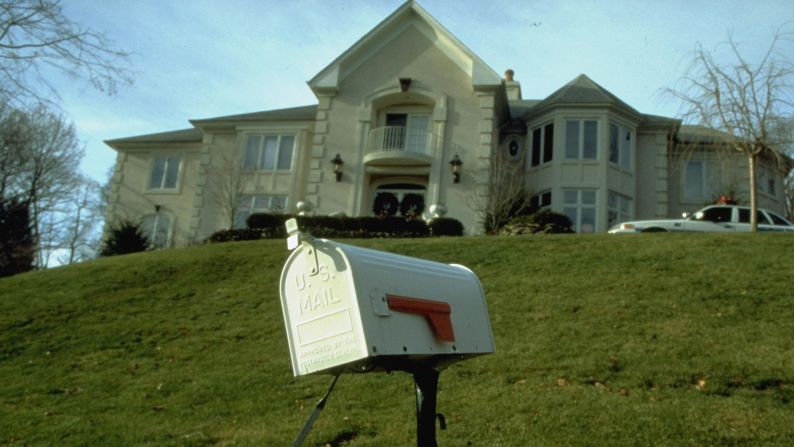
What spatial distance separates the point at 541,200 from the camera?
27.8 m

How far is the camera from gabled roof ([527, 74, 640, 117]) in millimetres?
27516

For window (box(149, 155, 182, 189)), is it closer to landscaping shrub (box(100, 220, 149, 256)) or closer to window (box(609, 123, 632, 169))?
landscaping shrub (box(100, 220, 149, 256))

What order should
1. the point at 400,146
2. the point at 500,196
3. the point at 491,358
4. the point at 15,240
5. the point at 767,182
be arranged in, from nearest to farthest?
the point at 491,358, the point at 500,196, the point at 400,146, the point at 767,182, the point at 15,240

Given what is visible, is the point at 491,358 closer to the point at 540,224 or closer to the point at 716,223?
the point at 540,224

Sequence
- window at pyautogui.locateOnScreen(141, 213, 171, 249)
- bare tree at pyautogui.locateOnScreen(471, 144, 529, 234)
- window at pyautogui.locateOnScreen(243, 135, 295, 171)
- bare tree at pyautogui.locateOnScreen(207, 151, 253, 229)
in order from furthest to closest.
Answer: window at pyautogui.locateOnScreen(141, 213, 171, 249)
window at pyautogui.locateOnScreen(243, 135, 295, 171)
bare tree at pyautogui.locateOnScreen(207, 151, 253, 229)
bare tree at pyautogui.locateOnScreen(471, 144, 529, 234)

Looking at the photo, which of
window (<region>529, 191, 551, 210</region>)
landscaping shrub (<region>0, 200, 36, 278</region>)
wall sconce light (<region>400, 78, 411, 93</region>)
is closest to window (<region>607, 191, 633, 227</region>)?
window (<region>529, 191, 551, 210</region>)

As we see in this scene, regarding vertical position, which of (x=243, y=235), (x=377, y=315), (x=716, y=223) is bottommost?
(x=377, y=315)

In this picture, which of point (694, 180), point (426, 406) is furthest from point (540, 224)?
point (426, 406)

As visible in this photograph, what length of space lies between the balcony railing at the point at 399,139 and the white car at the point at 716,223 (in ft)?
27.2

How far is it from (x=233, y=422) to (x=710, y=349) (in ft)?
19.3

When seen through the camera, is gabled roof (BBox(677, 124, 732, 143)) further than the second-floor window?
No

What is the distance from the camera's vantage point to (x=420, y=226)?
22625 mm

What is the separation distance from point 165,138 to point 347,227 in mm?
13336

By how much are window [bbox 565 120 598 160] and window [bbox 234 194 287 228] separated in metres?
10.7
